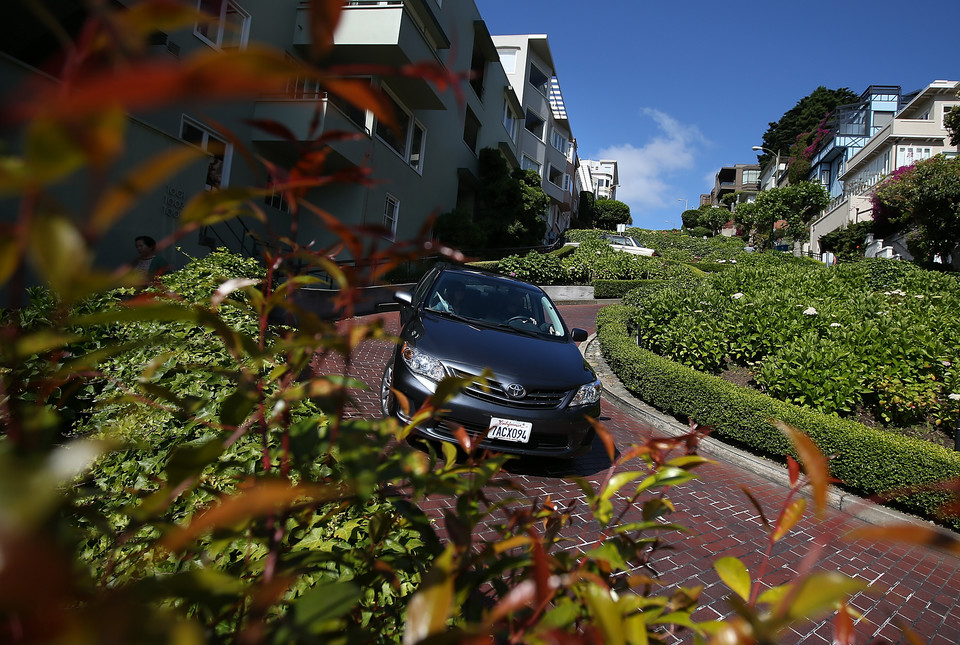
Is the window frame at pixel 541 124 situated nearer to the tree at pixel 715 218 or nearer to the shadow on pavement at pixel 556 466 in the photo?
the shadow on pavement at pixel 556 466

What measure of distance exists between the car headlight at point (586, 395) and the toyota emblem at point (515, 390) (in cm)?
54

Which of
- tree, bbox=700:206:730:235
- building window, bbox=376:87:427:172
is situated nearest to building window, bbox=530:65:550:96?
building window, bbox=376:87:427:172

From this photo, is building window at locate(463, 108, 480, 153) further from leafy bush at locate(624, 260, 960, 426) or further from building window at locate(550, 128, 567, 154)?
building window at locate(550, 128, 567, 154)

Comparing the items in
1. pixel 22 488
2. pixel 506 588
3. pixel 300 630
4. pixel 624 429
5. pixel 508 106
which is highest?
pixel 508 106

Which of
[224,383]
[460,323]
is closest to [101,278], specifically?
[224,383]

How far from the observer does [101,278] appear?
0.48 m

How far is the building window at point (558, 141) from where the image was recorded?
41281mm

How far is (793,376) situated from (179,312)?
8553 mm

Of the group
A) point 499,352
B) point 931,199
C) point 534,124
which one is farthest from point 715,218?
point 499,352

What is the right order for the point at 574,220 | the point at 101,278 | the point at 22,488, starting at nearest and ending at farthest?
the point at 22,488 < the point at 101,278 < the point at 574,220

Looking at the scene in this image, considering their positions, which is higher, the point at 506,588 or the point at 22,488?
the point at 22,488

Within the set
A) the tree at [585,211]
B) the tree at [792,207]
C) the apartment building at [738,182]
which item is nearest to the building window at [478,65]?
the tree at [792,207]

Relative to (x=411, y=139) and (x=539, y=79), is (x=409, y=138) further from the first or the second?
(x=539, y=79)

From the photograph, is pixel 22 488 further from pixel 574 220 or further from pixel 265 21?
pixel 574 220
